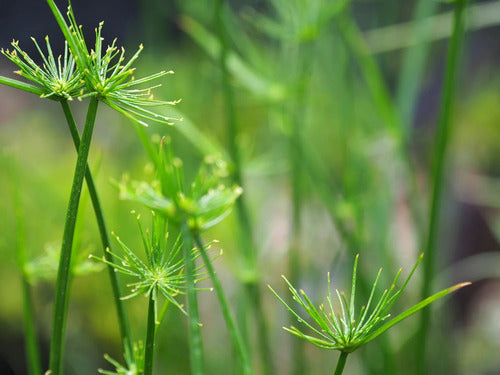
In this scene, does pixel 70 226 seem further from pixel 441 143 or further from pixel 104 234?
pixel 441 143

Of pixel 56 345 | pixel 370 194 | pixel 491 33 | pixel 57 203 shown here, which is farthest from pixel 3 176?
pixel 491 33

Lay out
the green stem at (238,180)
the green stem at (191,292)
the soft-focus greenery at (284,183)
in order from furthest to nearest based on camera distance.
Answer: the soft-focus greenery at (284,183)
the green stem at (238,180)
the green stem at (191,292)

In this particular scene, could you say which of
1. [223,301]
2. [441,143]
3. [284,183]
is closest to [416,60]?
[441,143]

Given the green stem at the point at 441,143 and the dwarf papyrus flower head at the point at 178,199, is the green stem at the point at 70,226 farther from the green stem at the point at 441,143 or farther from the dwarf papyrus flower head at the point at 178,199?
the green stem at the point at 441,143

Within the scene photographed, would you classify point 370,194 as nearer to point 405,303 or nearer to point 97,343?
point 405,303

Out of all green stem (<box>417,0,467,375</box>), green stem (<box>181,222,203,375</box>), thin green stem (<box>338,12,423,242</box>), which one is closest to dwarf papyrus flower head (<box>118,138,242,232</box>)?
green stem (<box>181,222,203,375</box>)

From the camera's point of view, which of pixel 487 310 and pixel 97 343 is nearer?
pixel 97 343

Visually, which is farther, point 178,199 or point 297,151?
point 297,151

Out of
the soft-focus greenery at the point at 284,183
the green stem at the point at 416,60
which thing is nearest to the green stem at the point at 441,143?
the soft-focus greenery at the point at 284,183
